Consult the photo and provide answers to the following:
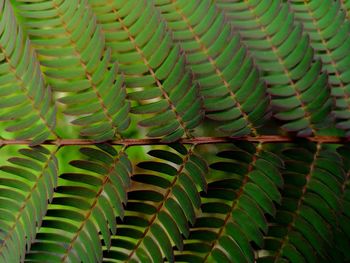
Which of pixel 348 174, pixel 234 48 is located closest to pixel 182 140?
pixel 234 48

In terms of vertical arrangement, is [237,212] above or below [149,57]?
below

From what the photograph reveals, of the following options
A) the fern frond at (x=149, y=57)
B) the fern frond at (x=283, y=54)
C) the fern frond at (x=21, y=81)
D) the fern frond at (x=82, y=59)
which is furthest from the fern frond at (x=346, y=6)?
the fern frond at (x=21, y=81)

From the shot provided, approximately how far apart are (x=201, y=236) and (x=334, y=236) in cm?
23

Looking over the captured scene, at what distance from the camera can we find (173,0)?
33.0 inches

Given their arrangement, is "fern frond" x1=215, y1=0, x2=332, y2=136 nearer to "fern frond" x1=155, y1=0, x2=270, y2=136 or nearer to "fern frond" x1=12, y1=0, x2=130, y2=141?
"fern frond" x1=155, y1=0, x2=270, y2=136

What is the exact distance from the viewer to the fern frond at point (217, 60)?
2.74 feet

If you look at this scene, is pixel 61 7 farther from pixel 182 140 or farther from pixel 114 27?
pixel 182 140

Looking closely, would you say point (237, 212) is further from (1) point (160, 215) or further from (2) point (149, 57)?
(2) point (149, 57)

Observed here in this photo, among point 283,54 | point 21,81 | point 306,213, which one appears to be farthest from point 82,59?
point 306,213

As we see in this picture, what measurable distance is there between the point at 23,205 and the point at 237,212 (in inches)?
14.6

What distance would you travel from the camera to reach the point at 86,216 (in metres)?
0.81

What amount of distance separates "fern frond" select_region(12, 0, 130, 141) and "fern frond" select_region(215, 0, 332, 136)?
0.24 m

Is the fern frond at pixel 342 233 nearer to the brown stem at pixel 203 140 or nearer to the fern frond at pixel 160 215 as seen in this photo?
the brown stem at pixel 203 140

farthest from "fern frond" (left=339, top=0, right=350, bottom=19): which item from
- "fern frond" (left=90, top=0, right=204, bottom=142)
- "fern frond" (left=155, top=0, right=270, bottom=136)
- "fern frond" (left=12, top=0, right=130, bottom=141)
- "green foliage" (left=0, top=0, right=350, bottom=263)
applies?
"fern frond" (left=12, top=0, right=130, bottom=141)
